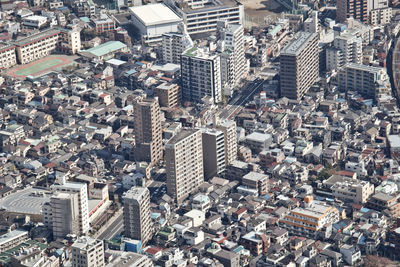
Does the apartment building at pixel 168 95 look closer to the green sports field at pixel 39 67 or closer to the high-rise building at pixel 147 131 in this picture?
the high-rise building at pixel 147 131

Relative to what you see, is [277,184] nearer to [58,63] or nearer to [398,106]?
[398,106]

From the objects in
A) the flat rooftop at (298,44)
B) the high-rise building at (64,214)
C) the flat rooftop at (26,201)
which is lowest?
the flat rooftop at (26,201)

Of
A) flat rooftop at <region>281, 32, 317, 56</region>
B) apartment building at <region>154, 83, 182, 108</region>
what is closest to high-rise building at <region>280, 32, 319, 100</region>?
flat rooftop at <region>281, 32, 317, 56</region>

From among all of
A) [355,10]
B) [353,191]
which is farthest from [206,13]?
[353,191]

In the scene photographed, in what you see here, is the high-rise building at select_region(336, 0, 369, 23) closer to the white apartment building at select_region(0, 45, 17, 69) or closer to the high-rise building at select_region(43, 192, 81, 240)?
the white apartment building at select_region(0, 45, 17, 69)

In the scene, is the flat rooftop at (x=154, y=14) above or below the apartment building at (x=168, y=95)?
above

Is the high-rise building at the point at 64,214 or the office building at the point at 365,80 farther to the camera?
the office building at the point at 365,80

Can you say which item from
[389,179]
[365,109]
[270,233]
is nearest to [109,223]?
[270,233]

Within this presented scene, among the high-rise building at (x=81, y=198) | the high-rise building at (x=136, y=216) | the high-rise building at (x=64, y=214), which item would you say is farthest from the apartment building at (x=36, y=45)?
the high-rise building at (x=136, y=216)
